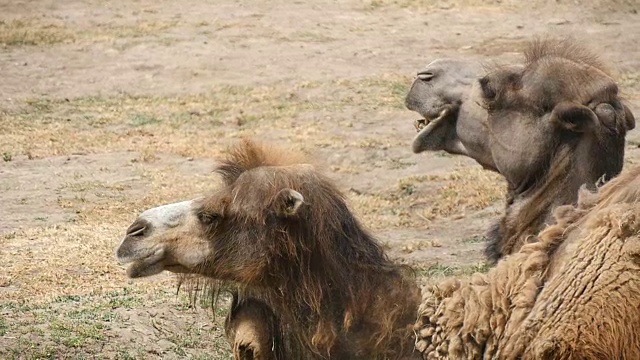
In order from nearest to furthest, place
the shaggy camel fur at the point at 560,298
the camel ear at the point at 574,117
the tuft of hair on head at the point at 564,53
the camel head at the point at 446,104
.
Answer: the shaggy camel fur at the point at 560,298 → the camel ear at the point at 574,117 → the tuft of hair on head at the point at 564,53 → the camel head at the point at 446,104

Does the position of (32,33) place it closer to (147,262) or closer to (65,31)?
(65,31)

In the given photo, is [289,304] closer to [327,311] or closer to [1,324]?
[327,311]

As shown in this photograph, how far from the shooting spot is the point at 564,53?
21.3 feet

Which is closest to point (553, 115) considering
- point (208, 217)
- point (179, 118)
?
point (208, 217)

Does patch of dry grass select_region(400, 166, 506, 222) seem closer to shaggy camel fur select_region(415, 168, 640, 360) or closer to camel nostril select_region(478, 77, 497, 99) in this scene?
camel nostril select_region(478, 77, 497, 99)

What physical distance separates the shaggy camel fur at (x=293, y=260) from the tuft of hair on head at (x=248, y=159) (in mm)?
50

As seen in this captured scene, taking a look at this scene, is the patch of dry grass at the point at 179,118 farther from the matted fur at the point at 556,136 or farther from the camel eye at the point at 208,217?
the camel eye at the point at 208,217

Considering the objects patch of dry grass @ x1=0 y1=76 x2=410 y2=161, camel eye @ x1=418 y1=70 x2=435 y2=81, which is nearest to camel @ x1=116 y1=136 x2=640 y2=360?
camel eye @ x1=418 y1=70 x2=435 y2=81

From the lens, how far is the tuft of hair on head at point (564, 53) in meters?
6.48

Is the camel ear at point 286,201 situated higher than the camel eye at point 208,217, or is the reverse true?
the camel ear at point 286,201

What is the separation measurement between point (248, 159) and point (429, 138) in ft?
6.48

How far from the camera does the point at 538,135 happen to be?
6.30m

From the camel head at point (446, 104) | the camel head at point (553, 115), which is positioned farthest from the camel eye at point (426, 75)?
the camel head at point (553, 115)

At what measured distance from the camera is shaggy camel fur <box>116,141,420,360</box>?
15.8 feet
